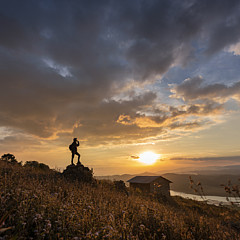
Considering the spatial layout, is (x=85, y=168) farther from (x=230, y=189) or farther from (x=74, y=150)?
(x=230, y=189)

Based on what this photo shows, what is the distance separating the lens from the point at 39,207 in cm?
432

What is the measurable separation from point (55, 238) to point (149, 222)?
8.62ft

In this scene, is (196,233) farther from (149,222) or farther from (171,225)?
(149,222)

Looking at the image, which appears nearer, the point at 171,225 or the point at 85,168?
the point at 171,225

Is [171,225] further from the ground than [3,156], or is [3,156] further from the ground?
[3,156]

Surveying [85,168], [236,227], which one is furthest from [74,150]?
[236,227]

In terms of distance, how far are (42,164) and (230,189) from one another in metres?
18.8

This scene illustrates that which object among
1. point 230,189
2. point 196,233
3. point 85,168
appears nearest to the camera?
point 230,189

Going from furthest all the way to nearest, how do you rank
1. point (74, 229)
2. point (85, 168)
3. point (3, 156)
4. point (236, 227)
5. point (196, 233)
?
point (3, 156) → point (85, 168) → point (236, 227) → point (196, 233) → point (74, 229)

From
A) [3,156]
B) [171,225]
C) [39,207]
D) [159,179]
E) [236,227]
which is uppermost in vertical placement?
[3,156]

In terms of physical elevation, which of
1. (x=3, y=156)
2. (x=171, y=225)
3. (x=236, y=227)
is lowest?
(x=236, y=227)

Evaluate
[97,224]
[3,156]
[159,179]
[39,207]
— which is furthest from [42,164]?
[159,179]

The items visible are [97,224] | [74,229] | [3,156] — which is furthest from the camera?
[3,156]

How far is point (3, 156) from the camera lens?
56.6 ft
